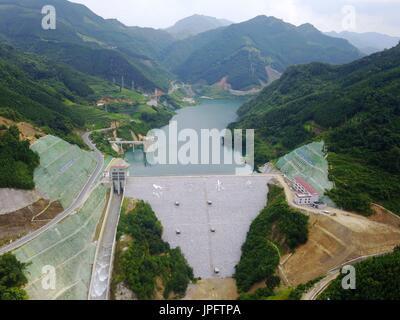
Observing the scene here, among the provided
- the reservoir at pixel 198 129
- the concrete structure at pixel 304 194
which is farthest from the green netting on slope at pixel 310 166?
the reservoir at pixel 198 129

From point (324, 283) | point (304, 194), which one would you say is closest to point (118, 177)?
point (304, 194)

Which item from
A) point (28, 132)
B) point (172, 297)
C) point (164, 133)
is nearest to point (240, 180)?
point (172, 297)

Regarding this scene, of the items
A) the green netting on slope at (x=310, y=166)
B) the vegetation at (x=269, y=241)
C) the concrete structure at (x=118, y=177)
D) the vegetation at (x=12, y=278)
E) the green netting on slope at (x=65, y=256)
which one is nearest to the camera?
the vegetation at (x=12, y=278)

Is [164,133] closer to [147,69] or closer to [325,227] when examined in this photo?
[325,227]

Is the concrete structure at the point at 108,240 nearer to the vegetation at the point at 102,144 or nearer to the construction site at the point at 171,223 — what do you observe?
the construction site at the point at 171,223

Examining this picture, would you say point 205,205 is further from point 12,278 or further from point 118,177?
point 12,278

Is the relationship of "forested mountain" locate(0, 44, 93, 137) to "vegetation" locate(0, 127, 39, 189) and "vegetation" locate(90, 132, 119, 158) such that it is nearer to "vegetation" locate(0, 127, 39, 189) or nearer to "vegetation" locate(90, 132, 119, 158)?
"vegetation" locate(90, 132, 119, 158)
